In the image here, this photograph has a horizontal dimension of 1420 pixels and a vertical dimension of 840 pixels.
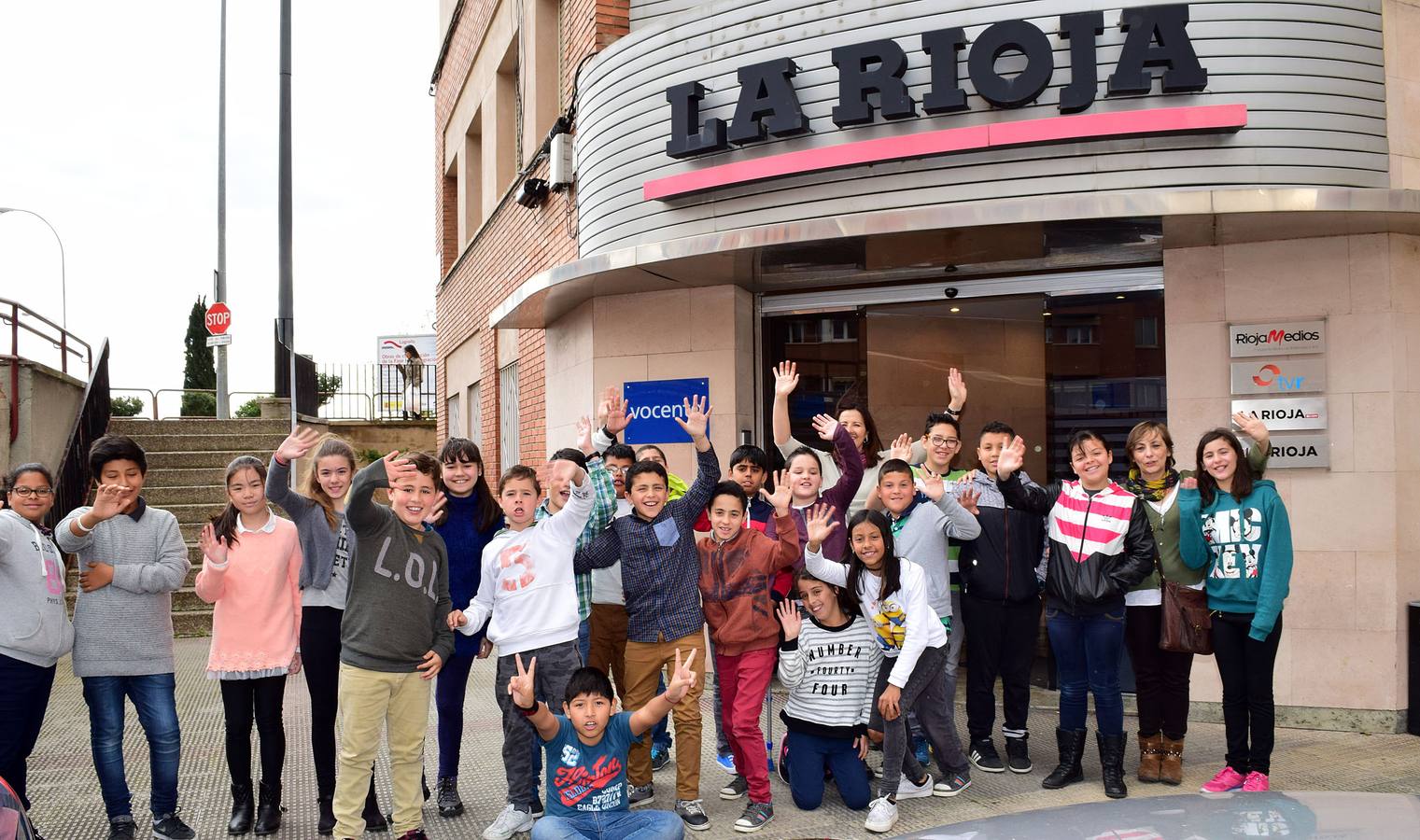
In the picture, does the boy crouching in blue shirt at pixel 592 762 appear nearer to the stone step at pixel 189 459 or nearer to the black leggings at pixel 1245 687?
the black leggings at pixel 1245 687

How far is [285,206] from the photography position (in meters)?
16.1

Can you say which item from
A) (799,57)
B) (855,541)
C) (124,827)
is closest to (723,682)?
(855,541)

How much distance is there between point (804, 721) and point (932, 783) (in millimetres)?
866

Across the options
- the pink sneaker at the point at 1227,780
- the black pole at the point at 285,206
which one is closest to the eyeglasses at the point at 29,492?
the pink sneaker at the point at 1227,780

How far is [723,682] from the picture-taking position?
5387 millimetres

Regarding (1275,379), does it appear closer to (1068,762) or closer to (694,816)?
(1068,762)

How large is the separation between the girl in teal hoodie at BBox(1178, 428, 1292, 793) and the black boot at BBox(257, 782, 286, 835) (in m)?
4.59

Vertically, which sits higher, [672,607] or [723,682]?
[672,607]

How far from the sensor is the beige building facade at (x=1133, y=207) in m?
6.51

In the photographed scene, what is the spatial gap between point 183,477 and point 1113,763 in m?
11.9

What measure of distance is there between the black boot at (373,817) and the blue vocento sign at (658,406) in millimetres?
4035

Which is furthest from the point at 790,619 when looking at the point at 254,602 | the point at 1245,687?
the point at 254,602

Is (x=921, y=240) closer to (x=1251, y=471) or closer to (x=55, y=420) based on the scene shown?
(x=1251, y=471)

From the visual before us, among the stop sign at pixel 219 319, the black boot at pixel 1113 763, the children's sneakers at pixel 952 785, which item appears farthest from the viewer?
Result: the stop sign at pixel 219 319
